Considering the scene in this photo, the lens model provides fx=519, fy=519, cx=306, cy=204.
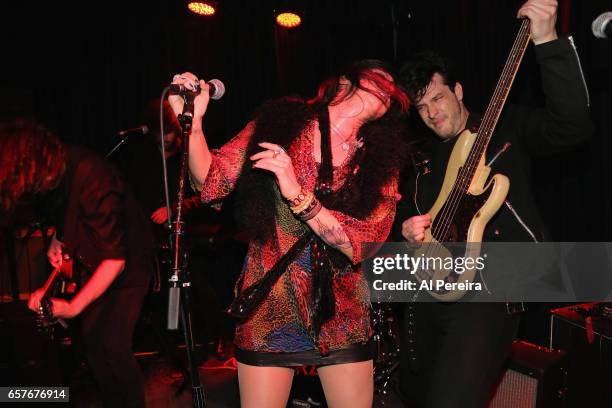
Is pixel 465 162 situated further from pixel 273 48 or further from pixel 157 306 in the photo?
pixel 273 48

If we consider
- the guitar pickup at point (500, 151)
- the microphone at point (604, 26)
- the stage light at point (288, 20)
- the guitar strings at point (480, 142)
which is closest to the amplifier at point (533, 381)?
the guitar strings at point (480, 142)

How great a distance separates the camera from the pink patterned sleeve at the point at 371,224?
1.75 metres

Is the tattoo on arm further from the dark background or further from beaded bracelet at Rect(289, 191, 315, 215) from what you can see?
the dark background

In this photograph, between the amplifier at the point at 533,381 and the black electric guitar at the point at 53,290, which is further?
the amplifier at the point at 533,381

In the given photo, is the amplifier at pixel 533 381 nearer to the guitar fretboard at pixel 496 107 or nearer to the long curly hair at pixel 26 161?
the guitar fretboard at pixel 496 107

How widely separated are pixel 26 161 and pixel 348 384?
1.66 meters

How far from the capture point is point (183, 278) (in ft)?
4.90

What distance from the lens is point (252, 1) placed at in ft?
19.0

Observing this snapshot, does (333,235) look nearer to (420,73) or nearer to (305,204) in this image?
(305,204)

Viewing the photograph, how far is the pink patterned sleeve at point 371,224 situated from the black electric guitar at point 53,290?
1.35 meters

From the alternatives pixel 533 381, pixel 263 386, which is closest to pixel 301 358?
pixel 263 386


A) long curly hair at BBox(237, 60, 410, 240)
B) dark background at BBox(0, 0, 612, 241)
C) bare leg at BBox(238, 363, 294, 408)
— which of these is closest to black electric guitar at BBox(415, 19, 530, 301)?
long curly hair at BBox(237, 60, 410, 240)

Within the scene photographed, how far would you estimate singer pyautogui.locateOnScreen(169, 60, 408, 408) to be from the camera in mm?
1777

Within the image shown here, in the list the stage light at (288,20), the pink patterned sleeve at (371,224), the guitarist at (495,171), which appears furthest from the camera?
the stage light at (288,20)
